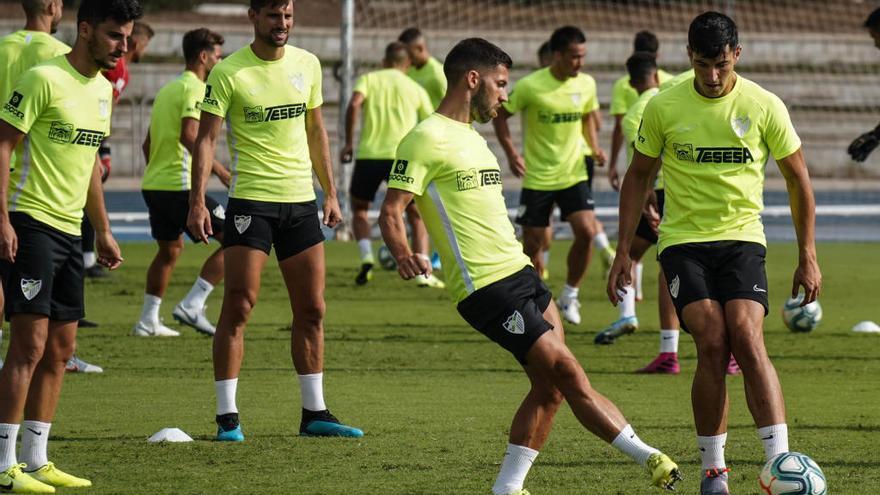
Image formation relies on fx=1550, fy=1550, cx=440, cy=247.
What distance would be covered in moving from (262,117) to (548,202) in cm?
548

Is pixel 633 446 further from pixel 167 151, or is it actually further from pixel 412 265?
pixel 167 151

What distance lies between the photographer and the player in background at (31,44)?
30.5 feet

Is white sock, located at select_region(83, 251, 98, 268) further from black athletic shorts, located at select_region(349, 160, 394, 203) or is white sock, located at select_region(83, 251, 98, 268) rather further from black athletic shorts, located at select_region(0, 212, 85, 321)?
black athletic shorts, located at select_region(0, 212, 85, 321)

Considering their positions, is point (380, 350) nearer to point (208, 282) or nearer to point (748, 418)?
point (208, 282)

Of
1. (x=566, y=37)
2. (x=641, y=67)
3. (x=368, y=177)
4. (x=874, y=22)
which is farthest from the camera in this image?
(x=368, y=177)

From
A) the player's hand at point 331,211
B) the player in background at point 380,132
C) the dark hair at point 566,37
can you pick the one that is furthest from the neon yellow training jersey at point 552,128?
the player's hand at point 331,211

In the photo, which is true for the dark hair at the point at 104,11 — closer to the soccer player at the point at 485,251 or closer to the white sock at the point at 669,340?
the soccer player at the point at 485,251

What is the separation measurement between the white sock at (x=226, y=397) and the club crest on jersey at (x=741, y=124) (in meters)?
3.01

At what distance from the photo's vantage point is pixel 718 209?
694 cm

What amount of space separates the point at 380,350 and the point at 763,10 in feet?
95.0

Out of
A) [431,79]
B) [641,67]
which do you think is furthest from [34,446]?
[431,79]

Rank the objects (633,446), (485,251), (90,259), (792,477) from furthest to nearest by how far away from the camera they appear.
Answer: (90,259) → (485,251) → (633,446) → (792,477)

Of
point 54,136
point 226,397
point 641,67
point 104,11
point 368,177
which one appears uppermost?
point 104,11

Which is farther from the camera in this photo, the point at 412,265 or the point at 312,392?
the point at 312,392
